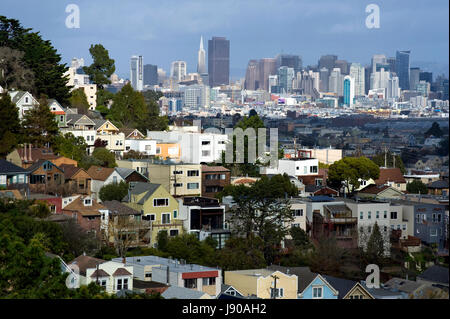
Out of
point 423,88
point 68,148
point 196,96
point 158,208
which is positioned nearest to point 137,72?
point 196,96

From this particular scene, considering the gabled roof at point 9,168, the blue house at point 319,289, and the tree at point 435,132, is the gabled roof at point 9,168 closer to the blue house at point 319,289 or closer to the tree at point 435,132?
the blue house at point 319,289

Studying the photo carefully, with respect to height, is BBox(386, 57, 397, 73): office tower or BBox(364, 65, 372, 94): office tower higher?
BBox(386, 57, 397, 73): office tower

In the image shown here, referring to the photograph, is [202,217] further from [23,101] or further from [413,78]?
[413,78]

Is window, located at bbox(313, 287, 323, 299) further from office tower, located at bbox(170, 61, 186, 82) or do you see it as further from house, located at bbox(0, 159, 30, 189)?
office tower, located at bbox(170, 61, 186, 82)

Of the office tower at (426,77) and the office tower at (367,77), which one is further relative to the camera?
the office tower at (367,77)

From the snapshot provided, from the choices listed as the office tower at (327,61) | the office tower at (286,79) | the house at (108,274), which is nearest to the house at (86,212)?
the house at (108,274)

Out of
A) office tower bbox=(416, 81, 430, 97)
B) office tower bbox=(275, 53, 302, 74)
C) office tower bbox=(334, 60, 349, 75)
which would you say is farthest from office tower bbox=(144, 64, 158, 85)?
office tower bbox=(416, 81, 430, 97)
